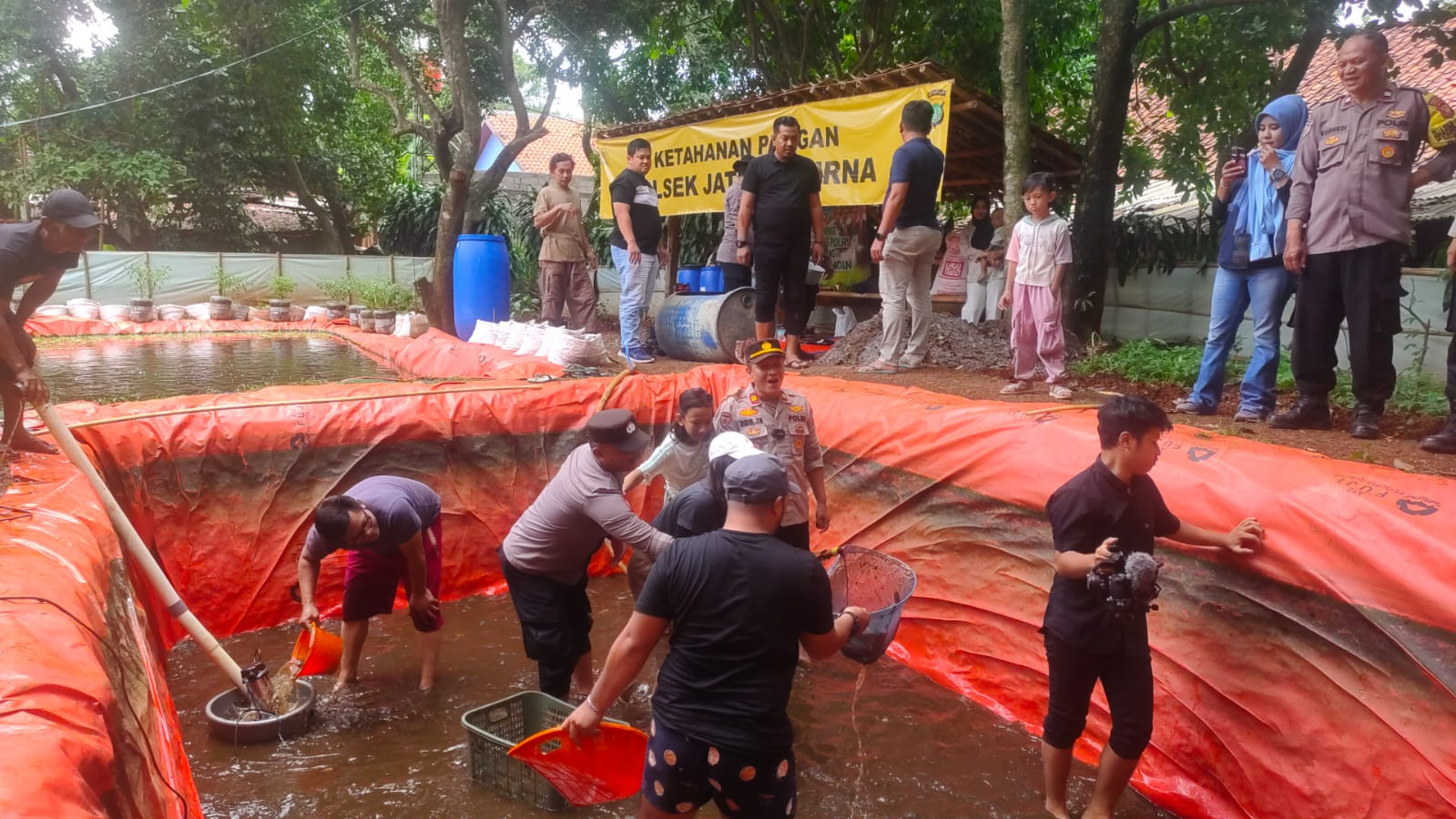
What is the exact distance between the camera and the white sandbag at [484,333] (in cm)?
916

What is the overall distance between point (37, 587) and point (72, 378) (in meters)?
7.56

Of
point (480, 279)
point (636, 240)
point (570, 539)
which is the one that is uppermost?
point (636, 240)

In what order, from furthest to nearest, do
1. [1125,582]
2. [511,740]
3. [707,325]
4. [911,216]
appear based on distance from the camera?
[707,325] < [911,216] < [511,740] < [1125,582]

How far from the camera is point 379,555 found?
14.7ft

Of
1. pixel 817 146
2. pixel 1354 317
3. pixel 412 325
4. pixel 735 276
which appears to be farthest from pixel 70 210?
pixel 412 325

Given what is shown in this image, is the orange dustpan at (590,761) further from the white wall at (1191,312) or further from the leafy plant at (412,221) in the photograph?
the leafy plant at (412,221)

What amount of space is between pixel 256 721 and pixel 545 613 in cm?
138

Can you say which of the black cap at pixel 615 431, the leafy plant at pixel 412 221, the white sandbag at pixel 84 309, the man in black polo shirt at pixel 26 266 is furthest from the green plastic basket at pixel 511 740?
the leafy plant at pixel 412 221

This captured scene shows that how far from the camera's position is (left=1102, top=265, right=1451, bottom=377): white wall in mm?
7410

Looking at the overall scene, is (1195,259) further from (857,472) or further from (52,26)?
(52,26)

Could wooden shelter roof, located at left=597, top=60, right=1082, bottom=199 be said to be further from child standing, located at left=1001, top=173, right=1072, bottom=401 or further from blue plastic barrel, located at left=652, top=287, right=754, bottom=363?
child standing, located at left=1001, top=173, right=1072, bottom=401

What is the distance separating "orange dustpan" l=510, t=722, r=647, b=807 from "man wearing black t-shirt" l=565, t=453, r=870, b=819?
0.53m

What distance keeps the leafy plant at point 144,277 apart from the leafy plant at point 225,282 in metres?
0.94

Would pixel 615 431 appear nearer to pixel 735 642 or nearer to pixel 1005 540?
pixel 735 642
